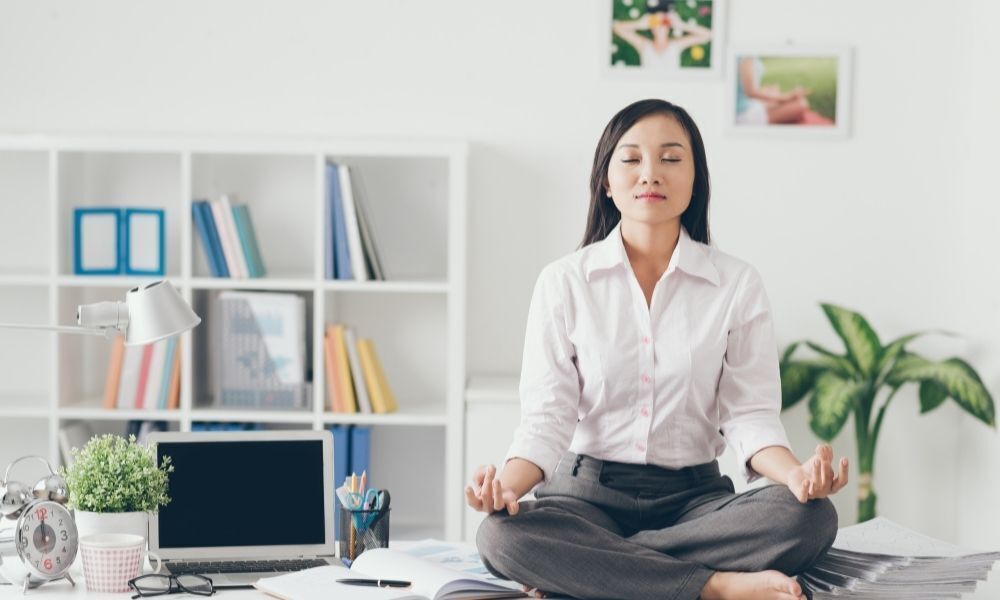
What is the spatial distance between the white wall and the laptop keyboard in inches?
60.7

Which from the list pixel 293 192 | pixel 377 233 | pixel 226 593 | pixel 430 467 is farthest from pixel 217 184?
pixel 226 593

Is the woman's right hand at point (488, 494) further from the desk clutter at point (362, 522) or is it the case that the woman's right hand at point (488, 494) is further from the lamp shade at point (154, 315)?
the lamp shade at point (154, 315)

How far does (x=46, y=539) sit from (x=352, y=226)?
4.96 ft

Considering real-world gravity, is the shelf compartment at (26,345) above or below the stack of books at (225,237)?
below

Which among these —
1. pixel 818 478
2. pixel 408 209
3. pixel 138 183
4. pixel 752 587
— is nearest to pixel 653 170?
pixel 818 478

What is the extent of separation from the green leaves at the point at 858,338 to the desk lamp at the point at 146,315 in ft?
6.35

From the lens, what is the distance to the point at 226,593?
1.85 metres

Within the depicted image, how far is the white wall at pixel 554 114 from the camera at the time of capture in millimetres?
3428

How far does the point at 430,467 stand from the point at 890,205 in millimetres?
1501

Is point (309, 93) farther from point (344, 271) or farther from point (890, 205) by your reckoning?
point (890, 205)

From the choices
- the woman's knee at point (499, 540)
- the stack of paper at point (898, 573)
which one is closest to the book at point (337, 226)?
the woman's knee at point (499, 540)

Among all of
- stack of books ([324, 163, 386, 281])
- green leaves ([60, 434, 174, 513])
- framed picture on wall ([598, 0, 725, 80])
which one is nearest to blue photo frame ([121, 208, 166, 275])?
stack of books ([324, 163, 386, 281])

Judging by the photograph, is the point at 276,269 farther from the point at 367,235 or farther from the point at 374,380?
the point at 374,380

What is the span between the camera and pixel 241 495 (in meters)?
2.03
